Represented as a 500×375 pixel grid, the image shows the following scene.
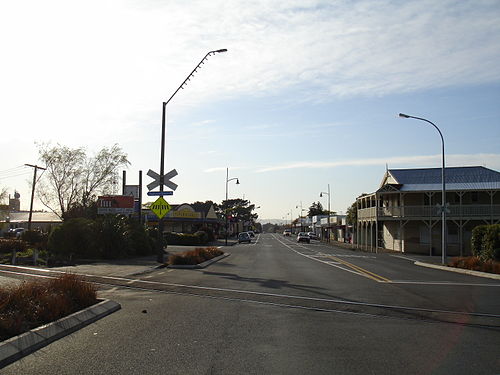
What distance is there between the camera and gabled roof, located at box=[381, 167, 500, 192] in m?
46.1

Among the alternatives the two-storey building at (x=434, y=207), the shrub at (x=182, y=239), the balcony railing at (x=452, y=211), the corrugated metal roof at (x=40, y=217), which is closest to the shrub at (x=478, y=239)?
the two-storey building at (x=434, y=207)

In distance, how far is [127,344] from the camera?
751 centimetres

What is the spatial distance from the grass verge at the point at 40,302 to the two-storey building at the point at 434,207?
37.5m

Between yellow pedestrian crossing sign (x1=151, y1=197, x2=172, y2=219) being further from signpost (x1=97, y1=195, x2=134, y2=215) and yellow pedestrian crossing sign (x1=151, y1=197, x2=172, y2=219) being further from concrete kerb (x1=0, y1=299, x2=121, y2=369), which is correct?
signpost (x1=97, y1=195, x2=134, y2=215)

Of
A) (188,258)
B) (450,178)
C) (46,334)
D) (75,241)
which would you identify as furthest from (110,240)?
(450,178)

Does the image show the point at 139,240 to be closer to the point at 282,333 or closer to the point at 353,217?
the point at 282,333

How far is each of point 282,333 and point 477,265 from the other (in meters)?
17.0

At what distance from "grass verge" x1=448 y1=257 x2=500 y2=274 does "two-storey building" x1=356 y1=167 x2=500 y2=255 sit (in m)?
18.8

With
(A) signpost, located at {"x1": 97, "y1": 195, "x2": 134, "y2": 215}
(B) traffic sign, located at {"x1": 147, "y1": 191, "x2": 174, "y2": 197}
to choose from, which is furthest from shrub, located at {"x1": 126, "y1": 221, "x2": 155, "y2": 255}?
(A) signpost, located at {"x1": 97, "y1": 195, "x2": 134, "y2": 215}

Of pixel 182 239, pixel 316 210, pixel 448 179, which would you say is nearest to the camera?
pixel 448 179

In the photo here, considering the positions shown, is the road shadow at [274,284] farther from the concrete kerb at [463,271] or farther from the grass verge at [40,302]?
the concrete kerb at [463,271]

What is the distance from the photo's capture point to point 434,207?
44500 mm

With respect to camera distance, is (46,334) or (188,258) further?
(188,258)

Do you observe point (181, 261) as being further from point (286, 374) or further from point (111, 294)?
point (286, 374)
